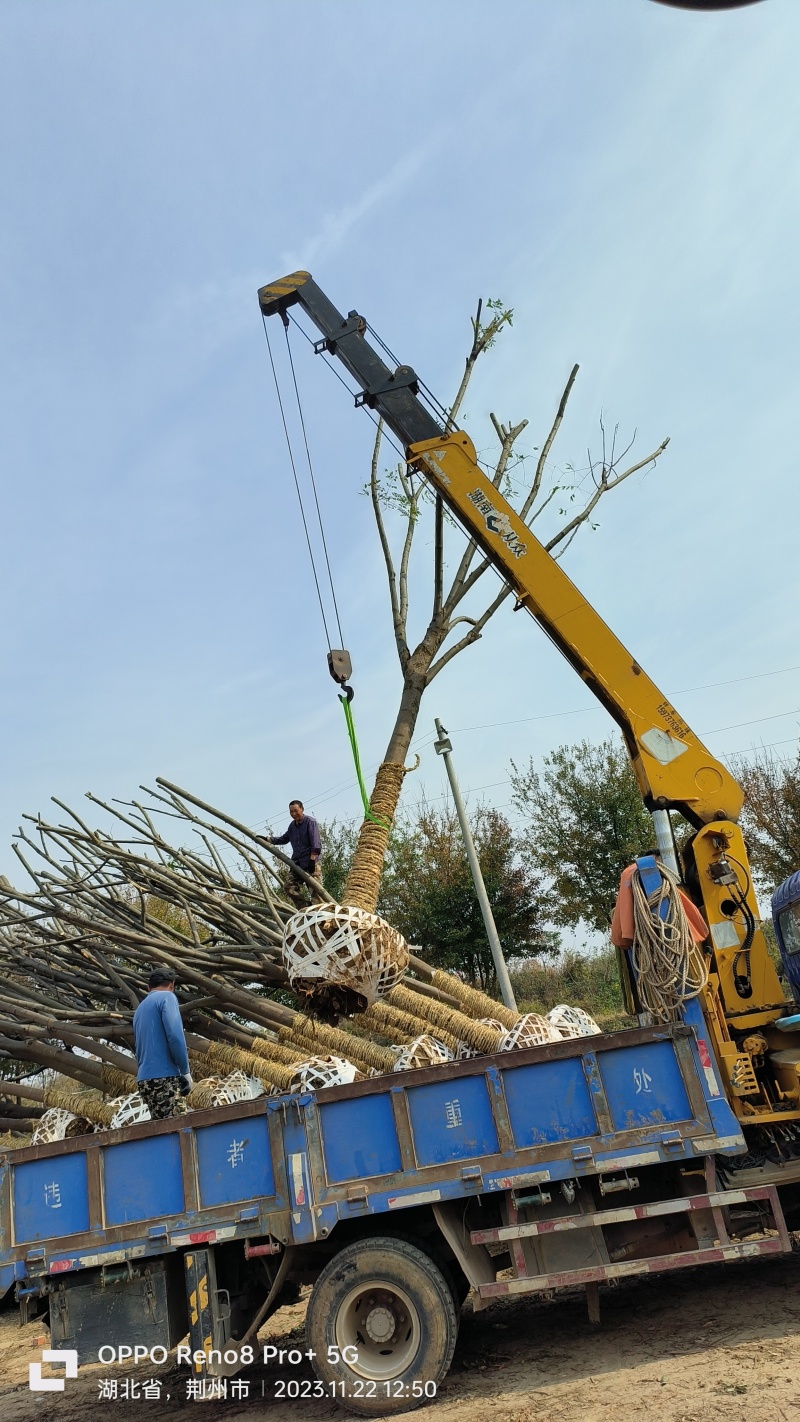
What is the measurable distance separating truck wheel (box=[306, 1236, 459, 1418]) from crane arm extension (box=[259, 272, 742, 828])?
332cm

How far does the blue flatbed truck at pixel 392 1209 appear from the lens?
5410 mm

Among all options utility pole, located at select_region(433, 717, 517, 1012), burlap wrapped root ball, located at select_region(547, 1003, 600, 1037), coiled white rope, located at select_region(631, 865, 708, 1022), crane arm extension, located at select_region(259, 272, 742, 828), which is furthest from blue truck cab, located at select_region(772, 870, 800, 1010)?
utility pole, located at select_region(433, 717, 517, 1012)

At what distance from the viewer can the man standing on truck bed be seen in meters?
6.83

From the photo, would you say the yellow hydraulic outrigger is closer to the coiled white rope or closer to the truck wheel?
the coiled white rope

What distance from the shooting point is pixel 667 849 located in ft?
21.6

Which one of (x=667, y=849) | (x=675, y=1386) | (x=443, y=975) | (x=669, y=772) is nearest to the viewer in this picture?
(x=675, y=1386)

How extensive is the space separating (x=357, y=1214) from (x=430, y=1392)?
95 centimetres

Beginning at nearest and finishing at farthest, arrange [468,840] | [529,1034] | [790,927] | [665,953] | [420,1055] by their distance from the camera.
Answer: [665,953] < [790,927] < [529,1034] < [420,1055] < [468,840]

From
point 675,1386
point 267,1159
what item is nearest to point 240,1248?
point 267,1159

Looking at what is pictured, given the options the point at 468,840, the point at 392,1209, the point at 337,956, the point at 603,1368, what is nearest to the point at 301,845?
the point at 337,956

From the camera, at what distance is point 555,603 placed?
7543 millimetres

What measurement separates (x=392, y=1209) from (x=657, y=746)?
350 cm

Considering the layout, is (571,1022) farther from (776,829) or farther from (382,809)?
(776,829)

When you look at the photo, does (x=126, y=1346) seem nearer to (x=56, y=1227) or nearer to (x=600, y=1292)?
(x=56, y=1227)
